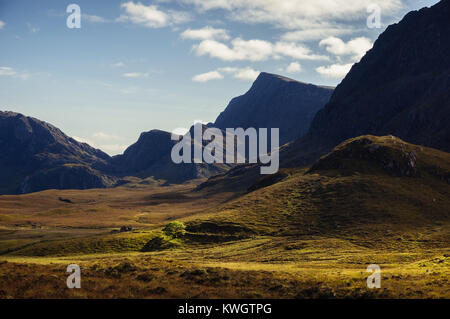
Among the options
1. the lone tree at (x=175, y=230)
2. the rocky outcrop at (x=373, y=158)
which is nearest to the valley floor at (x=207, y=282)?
the lone tree at (x=175, y=230)

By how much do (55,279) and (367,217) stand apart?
85969 mm

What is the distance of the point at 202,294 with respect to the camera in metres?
36.8

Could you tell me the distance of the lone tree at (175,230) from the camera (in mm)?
102688

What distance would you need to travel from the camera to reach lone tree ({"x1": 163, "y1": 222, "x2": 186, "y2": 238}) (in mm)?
102688

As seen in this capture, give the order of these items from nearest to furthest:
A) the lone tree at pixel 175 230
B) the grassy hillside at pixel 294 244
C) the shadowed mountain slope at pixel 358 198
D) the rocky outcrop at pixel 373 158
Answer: the grassy hillside at pixel 294 244 → the shadowed mountain slope at pixel 358 198 → the lone tree at pixel 175 230 → the rocky outcrop at pixel 373 158

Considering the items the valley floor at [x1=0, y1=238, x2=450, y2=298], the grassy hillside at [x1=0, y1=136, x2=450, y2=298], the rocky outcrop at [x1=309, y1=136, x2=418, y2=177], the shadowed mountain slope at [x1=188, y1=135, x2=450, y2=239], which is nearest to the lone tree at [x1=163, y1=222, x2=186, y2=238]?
the grassy hillside at [x1=0, y1=136, x2=450, y2=298]

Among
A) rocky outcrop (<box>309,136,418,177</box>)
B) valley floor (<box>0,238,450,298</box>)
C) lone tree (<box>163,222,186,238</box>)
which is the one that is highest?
rocky outcrop (<box>309,136,418,177</box>)

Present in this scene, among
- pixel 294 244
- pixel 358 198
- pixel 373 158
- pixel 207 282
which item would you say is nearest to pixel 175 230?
pixel 294 244

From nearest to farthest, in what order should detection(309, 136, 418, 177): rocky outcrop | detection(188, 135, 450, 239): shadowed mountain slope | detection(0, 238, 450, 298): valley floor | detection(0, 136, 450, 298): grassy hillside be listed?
detection(0, 238, 450, 298): valley floor
detection(0, 136, 450, 298): grassy hillside
detection(188, 135, 450, 239): shadowed mountain slope
detection(309, 136, 418, 177): rocky outcrop

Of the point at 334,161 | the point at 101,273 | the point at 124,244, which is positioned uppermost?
the point at 334,161

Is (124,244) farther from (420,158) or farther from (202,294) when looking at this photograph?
(420,158)

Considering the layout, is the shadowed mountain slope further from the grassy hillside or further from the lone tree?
the lone tree

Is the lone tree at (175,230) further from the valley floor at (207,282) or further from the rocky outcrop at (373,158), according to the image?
the rocky outcrop at (373,158)
